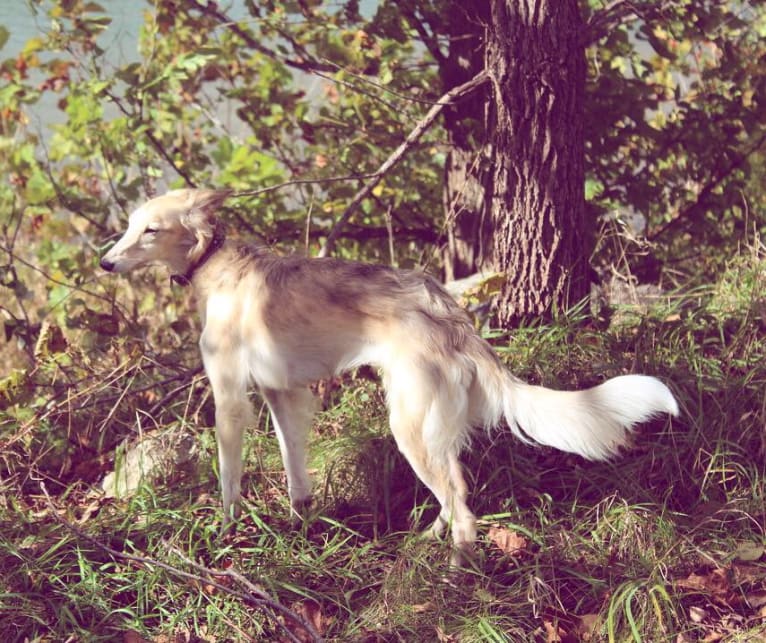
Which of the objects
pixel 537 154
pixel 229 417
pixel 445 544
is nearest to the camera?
pixel 445 544

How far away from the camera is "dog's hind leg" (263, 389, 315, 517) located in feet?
11.9

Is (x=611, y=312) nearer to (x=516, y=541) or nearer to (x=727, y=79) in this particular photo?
(x=516, y=541)

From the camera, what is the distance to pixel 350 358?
131 inches

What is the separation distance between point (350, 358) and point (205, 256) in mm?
725

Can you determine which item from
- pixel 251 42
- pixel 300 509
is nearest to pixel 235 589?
pixel 300 509

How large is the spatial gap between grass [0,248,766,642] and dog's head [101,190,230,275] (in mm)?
893

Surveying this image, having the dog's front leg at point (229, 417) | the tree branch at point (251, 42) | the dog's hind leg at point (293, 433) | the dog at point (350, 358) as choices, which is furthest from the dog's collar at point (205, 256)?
the tree branch at point (251, 42)

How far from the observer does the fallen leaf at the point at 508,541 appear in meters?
3.27

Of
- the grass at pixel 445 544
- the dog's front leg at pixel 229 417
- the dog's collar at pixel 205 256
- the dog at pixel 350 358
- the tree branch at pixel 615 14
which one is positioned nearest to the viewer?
the grass at pixel 445 544

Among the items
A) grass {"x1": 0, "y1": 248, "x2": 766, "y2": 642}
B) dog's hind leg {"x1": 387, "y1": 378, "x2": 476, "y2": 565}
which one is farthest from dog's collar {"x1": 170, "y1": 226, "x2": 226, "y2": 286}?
dog's hind leg {"x1": 387, "y1": 378, "x2": 476, "y2": 565}

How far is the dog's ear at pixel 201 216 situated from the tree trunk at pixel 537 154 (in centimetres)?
128

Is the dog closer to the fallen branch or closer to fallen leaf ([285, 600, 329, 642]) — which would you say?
the fallen branch

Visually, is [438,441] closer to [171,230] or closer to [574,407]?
[574,407]

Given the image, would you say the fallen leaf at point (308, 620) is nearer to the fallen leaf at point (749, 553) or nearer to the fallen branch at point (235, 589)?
the fallen branch at point (235, 589)
